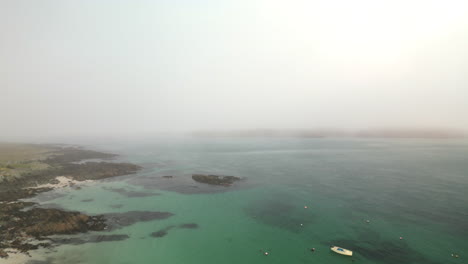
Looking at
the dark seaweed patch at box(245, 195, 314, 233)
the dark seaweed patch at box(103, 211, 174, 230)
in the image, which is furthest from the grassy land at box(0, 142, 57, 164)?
the dark seaweed patch at box(245, 195, 314, 233)

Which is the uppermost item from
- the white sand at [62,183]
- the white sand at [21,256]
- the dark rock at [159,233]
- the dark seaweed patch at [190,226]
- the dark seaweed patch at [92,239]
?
the white sand at [62,183]

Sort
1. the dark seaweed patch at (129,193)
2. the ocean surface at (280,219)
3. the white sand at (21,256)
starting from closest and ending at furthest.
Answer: the white sand at (21,256)
the ocean surface at (280,219)
the dark seaweed patch at (129,193)

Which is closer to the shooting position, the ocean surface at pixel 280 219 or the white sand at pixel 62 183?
the ocean surface at pixel 280 219

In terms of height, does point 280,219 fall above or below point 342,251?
below

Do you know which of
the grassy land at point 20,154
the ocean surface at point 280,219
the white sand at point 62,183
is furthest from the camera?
the grassy land at point 20,154

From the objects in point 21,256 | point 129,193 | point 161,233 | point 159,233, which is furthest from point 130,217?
point 129,193

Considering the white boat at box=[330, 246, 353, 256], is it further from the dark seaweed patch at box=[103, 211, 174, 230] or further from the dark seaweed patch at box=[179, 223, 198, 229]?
the dark seaweed patch at box=[103, 211, 174, 230]

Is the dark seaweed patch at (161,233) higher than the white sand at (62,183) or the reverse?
the reverse

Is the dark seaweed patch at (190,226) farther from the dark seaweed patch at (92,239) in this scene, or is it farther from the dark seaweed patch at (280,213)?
the dark seaweed patch at (280,213)

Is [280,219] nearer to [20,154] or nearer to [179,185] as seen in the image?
[179,185]

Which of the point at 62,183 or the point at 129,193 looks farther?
the point at 62,183

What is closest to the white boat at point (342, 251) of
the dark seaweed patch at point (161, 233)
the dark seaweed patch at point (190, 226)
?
the dark seaweed patch at point (190, 226)

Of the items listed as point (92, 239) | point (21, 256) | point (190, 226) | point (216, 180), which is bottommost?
point (190, 226)

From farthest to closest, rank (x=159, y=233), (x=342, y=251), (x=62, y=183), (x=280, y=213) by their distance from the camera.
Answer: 1. (x=62, y=183)
2. (x=280, y=213)
3. (x=159, y=233)
4. (x=342, y=251)
